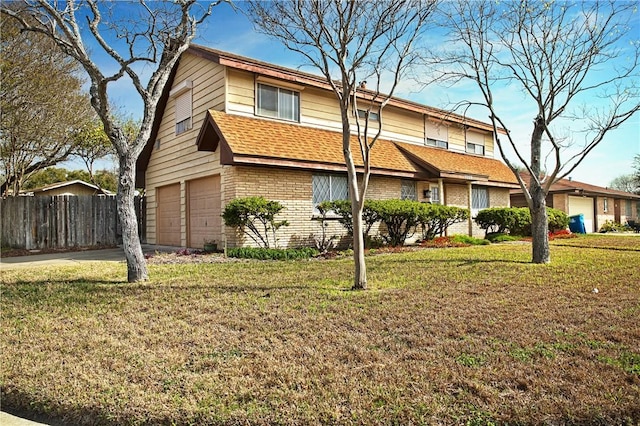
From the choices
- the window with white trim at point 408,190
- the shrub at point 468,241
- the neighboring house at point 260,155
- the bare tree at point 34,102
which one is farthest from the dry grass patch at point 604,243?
the bare tree at point 34,102

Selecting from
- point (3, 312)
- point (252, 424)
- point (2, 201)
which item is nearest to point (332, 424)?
point (252, 424)

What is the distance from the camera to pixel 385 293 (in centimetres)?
656

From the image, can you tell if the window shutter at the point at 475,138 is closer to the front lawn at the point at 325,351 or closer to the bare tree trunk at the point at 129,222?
the front lawn at the point at 325,351

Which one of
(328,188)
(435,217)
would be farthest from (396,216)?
(328,188)

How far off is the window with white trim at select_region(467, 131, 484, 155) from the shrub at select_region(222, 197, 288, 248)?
13.4 meters

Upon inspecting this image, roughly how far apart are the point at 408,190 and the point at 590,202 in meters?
18.6

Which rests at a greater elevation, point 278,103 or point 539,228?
point 278,103

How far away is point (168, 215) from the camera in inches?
640

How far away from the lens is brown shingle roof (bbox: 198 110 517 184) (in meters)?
11.9

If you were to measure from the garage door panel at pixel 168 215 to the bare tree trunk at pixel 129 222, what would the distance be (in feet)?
25.4

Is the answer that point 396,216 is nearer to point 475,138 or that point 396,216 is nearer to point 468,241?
point 468,241

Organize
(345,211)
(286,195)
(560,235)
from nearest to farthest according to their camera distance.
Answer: (345,211) → (286,195) → (560,235)

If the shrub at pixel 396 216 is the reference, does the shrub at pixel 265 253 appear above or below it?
below

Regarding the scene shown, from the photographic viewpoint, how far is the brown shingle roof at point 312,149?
11.9m
